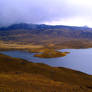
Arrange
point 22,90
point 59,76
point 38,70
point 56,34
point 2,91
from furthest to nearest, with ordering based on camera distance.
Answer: point 56,34 → point 38,70 → point 59,76 → point 22,90 → point 2,91

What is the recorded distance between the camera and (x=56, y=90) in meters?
12.9

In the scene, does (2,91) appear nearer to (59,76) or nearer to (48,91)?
(48,91)

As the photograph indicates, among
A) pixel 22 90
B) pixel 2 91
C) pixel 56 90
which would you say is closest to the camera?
pixel 2 91

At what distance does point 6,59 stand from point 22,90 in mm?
16958

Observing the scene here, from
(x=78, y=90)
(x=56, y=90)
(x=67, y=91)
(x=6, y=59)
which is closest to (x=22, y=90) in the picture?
(x=56, y=90)

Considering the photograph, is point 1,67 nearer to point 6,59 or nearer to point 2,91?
point 6,59

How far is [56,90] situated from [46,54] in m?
36.6

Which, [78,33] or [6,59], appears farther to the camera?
[78,33]

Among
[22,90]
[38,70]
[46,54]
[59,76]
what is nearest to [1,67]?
[38,70]

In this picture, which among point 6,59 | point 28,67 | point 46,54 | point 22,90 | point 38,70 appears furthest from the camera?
point 46,54

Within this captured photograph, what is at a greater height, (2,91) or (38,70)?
(2,91)

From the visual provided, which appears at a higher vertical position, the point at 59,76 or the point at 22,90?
the point at 22,90

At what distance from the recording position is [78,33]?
7224 inches

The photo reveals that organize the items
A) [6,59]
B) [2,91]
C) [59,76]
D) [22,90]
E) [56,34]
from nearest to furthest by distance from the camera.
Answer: [2,91] → [22,90] → [59,76] → [6,59] → [56,34]
